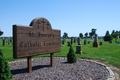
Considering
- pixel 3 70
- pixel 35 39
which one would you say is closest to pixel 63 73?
pixel 35 39

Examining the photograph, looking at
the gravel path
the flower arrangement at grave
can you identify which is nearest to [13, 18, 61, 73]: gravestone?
the gravel path

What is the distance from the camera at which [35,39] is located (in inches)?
221

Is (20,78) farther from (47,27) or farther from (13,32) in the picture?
(47,27)

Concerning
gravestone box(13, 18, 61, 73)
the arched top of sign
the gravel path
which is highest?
the arched top of sign

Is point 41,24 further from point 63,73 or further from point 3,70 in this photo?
point 3,70

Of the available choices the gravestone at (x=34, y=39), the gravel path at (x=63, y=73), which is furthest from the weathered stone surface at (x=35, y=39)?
the gravel path at (x=63, y=73)

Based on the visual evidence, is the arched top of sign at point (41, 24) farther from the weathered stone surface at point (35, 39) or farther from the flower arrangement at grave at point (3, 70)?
the flower arrangement at grave at point (3, 70)

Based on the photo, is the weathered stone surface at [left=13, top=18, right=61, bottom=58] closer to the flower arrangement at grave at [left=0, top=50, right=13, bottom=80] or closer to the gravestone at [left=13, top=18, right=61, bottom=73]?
the gravestone at [left=13, top=18, right=61, bottom=73]

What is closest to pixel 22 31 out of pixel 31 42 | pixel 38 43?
pixel 31 42

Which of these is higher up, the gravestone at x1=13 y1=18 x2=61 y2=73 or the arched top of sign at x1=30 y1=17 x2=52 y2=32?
the arched top of sign at x1=30 y1=17 x2=52 y2=32

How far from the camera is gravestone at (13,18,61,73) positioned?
15.9 feet

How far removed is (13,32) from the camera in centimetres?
475

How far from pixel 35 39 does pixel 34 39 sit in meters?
0.06

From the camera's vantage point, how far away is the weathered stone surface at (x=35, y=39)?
4827 millimetres
